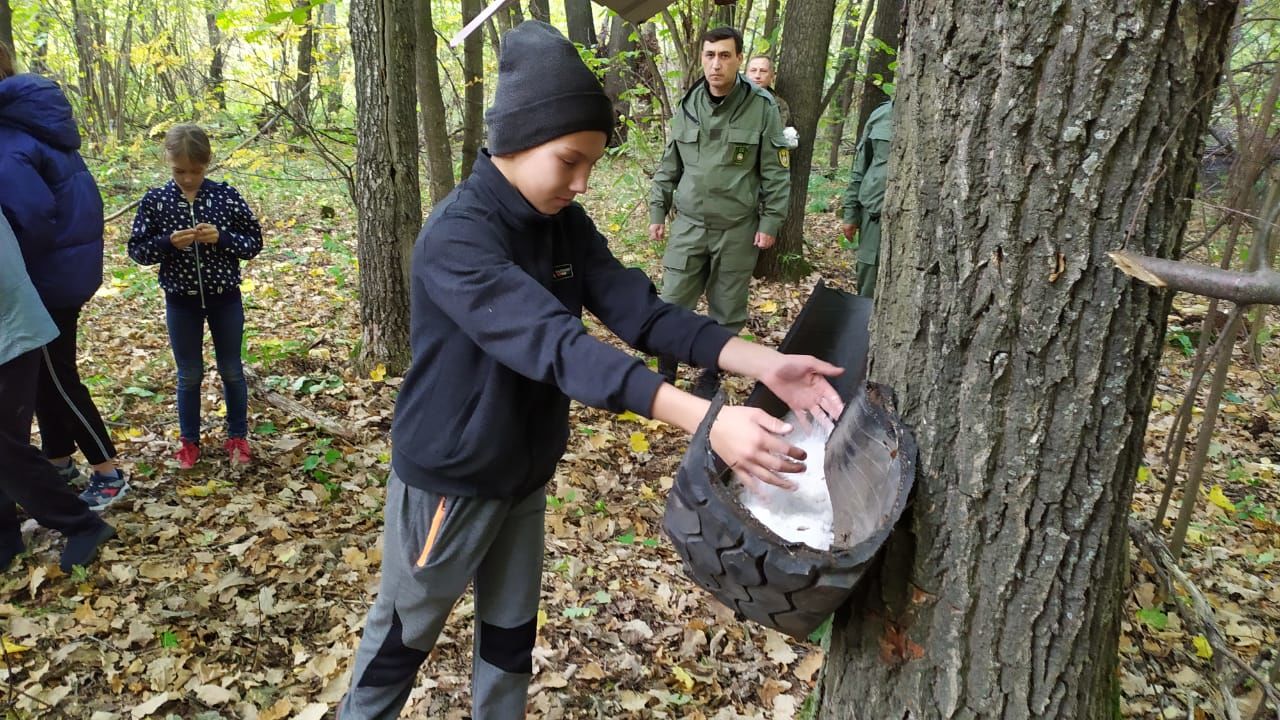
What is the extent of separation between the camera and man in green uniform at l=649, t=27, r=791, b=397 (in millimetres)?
4875

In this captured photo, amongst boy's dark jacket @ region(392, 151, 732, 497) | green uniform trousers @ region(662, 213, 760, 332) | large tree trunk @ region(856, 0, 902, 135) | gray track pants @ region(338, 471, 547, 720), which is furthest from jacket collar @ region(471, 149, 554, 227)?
large tree trunk @ region(856, 0, 902, 135)

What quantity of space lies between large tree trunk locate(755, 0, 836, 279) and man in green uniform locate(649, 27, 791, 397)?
6.22 ft

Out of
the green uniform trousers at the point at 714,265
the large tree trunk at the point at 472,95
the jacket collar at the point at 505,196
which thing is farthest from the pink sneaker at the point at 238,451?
the large tree trunk at the point at 472,95

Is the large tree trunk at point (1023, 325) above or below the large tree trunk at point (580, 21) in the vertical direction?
below

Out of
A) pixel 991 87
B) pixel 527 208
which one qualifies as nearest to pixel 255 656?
pixel 527 208

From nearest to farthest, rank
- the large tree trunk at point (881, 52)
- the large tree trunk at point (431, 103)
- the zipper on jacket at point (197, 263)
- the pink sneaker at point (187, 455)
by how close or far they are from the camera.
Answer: the zipper on jacket at point (197, 263), the pink sneaker at point (187, 455), the large tree trunk at point (431, 103), the large tree trunk at point (881, 52)

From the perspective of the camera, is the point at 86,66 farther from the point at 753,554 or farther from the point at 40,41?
the point at 753,554

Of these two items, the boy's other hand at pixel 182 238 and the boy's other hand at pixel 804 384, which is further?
the boy's other hand at pixel 182 238

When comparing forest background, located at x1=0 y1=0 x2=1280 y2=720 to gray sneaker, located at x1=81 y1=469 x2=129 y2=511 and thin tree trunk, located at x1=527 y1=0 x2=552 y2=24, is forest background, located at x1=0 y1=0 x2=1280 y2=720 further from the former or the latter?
thin tree trunk, located at x1=527 y1=0 x2=552 y2=24

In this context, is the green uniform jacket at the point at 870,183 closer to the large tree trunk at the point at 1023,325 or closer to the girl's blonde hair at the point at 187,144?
the large tree trunk at the point at 1023,325

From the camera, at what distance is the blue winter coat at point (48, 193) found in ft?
9.96

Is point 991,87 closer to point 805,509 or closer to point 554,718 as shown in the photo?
point 805,509

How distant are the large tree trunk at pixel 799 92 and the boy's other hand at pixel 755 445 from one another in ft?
19.5

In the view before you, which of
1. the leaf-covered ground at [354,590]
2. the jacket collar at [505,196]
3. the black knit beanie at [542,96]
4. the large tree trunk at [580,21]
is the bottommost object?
the leaf-covered ground at [354,590]
